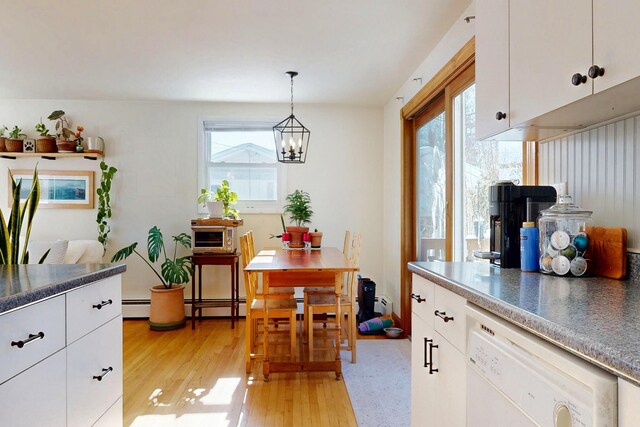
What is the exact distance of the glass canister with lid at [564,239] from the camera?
1.40m

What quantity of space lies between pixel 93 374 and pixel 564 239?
176 cm

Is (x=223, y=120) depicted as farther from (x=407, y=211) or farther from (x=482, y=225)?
(x=482, y=225)

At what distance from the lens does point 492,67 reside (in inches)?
64.7

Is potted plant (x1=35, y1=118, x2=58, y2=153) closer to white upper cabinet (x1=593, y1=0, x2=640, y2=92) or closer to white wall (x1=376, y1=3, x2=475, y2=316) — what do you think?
white wall (x1=376, y1=3, x2=475, y2=316)

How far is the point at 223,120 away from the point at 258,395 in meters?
3.19

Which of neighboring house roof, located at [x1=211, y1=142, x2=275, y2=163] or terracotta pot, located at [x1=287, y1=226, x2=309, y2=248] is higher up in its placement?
neighboring house roof, located at [x1=211, y1=142, x2=275, y2=163]

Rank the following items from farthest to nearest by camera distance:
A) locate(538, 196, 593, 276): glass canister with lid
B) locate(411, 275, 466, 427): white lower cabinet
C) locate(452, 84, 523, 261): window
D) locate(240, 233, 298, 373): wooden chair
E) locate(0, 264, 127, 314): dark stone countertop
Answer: locate(240, 233, 298, 373): wooden chair < locate(452, 84, 523, 261): window < locate(538, 196, 593, 276): glass canister with lid < locate(411, 275, 466, 427): white lower cabinet < locate(0, 264, 127, 314): dark stone countertop

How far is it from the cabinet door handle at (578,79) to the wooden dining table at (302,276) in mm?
1842

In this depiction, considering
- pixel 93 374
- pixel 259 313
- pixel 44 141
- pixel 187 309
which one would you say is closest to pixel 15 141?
pixel 44 141

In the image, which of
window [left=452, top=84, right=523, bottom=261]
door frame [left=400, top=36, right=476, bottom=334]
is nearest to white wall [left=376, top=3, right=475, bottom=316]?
door frame [left=400, top=36, right=476, bottom=334]

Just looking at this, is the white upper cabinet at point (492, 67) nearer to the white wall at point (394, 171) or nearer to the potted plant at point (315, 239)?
the white wall at point (394, 171)

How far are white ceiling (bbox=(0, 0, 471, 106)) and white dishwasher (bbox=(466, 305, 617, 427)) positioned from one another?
207 cm

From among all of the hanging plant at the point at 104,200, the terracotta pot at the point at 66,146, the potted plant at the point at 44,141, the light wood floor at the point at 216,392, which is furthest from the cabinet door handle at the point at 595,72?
→ the potted plant at the point at 44,141

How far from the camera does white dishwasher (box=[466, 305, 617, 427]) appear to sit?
0.67 meters
